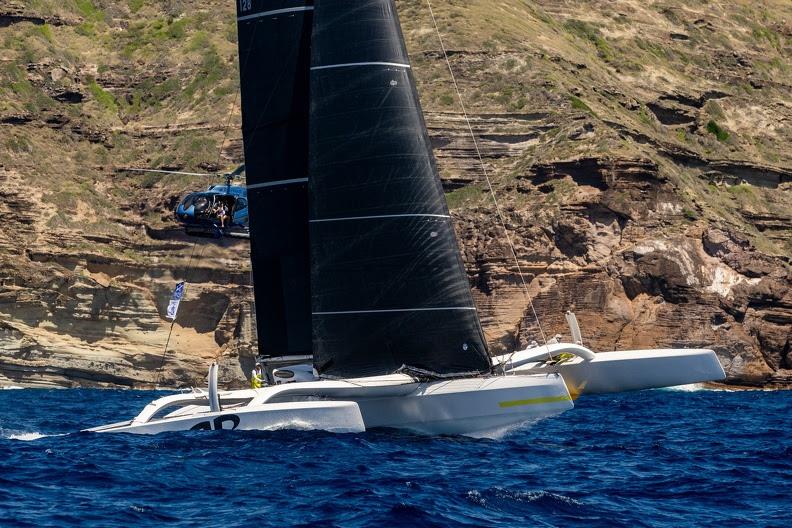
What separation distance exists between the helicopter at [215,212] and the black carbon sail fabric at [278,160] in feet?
59.7

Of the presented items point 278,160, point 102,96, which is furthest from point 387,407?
point 102,96

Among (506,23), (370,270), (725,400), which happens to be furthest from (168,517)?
(506,23)

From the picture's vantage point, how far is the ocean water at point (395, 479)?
57.2ft

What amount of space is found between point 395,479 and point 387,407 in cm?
579

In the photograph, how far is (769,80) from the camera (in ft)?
307

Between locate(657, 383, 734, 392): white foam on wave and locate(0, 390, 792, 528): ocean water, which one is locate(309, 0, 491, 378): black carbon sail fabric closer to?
locate(0, 390, 792, 528): ocean water

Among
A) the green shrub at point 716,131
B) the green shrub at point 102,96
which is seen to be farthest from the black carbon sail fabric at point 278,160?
the green shrub at point 102,96

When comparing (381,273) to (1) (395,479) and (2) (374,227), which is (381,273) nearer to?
(2) (374,227)

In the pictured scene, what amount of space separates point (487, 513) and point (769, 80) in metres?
81.1

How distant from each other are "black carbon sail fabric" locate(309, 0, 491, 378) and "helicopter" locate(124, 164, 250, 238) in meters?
21.0

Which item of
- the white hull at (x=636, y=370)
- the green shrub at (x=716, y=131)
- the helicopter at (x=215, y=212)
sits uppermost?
the green shrub at (x=716, y=131)

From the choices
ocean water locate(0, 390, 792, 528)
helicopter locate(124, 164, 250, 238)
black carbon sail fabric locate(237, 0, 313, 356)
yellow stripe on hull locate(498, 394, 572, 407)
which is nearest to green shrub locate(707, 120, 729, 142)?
helicopter locate(124, 164, 250, 238)

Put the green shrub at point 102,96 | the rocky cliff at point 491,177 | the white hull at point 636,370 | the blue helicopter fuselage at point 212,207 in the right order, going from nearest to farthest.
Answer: the white hull at point 636,370 < the blue helicopter fuselage at point 212,207 < the rocky cliff at point 491,177 < the green shrub at point 102,96

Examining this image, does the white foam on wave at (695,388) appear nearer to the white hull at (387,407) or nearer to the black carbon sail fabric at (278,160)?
the black carbon sail fabric at (278,160)
